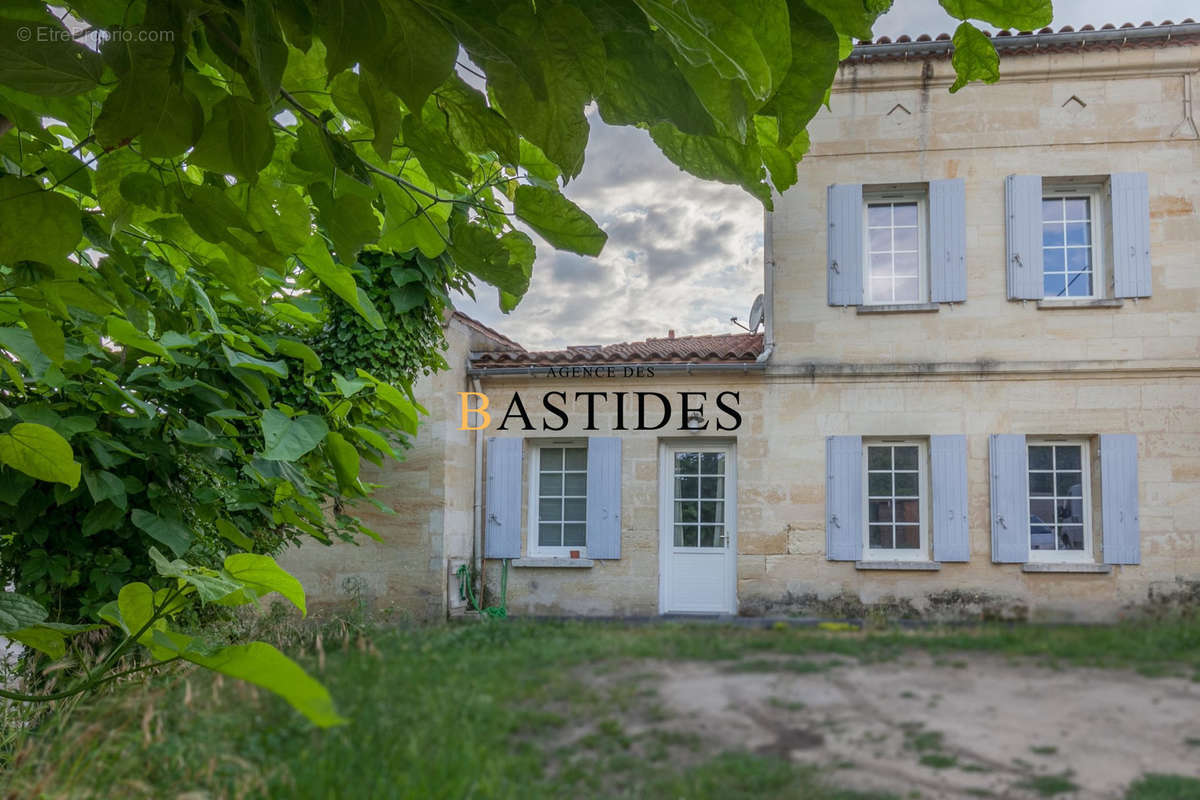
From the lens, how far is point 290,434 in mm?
520

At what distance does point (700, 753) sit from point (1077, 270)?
2.39m

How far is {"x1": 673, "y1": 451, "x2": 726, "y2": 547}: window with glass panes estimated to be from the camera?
109 inches

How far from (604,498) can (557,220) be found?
2587 millimetres

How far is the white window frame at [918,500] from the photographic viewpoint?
2.56 m

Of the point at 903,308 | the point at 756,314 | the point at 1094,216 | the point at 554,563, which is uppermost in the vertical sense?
the point at 1094,216

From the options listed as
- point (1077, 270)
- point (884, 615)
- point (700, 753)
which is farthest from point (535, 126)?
point (1077, 270)

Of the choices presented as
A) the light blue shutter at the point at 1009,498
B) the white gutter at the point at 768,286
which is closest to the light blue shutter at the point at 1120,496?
the light blue shutter at the point at 1009,498

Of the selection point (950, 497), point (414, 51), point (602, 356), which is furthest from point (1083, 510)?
point (414, 51)

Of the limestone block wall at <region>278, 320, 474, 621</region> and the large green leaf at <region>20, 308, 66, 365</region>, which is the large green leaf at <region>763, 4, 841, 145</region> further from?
the limestone block wall at <region>278, 320, 474, 621</region>

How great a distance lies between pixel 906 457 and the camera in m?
2.75

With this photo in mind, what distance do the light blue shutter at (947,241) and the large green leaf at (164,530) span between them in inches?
102

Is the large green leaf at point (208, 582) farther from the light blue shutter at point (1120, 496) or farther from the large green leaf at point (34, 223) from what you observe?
the light blue shutter at point (1120, 496)

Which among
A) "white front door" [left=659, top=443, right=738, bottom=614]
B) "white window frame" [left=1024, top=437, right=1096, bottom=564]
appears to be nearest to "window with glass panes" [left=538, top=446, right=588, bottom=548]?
"white front door" [left=659, top=443, right=738, bottom=614]

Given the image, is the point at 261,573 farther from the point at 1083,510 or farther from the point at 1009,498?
the point at 1083,510
